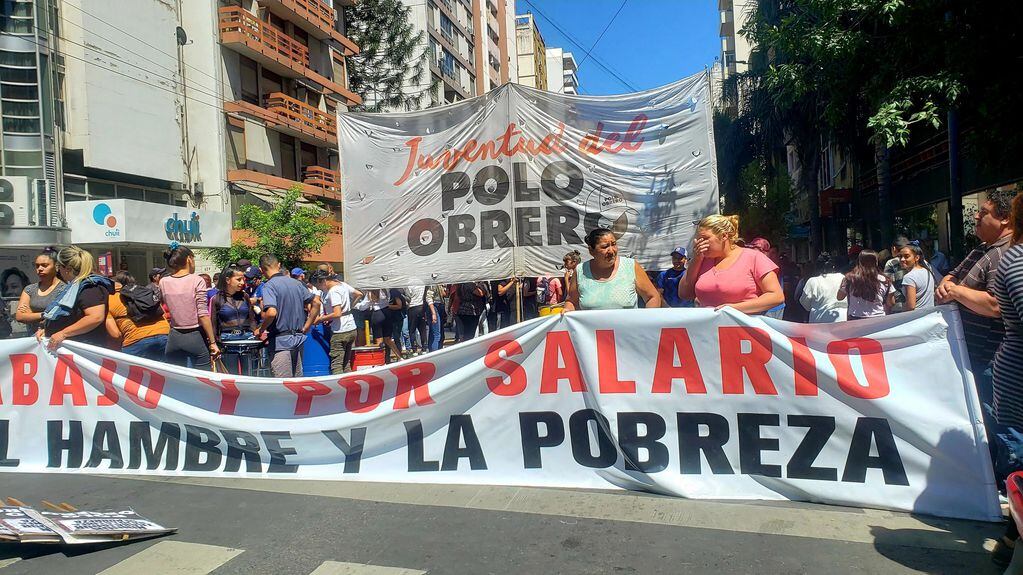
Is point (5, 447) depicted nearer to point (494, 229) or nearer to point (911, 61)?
point (494, 229)

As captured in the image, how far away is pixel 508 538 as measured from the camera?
13.0 ft

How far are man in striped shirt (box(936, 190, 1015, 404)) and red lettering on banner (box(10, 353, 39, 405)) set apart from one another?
250 inches

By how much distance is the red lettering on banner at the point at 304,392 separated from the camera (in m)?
5.23

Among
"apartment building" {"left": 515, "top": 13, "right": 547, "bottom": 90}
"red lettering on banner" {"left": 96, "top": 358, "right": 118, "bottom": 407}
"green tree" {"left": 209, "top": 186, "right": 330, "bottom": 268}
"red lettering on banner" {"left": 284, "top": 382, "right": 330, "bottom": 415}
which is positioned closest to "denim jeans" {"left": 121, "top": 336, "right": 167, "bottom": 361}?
"red lettering on banner" {"left": 96, "top": 358, "right": 118, "bottom": 407}

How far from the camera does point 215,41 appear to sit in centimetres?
→ 2722

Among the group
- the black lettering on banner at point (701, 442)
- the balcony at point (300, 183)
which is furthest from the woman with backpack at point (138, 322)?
the balcony at point (300, 183)

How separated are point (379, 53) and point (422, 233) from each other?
119 feet

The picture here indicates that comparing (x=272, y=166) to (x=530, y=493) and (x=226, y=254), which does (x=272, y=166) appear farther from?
(x=530, y=493)

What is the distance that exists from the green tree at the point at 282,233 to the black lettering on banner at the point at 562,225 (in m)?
18.3

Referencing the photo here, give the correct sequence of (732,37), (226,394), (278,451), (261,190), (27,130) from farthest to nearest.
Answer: (732,37) < (261,190) < (27,130) < (226,394) < (278,451)

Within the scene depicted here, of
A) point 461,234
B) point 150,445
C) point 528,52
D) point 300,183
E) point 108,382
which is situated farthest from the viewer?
point 528,52

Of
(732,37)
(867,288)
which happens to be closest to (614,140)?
(867,288)

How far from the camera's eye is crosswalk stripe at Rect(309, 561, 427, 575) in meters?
3.58

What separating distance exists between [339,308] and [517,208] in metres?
4.37
